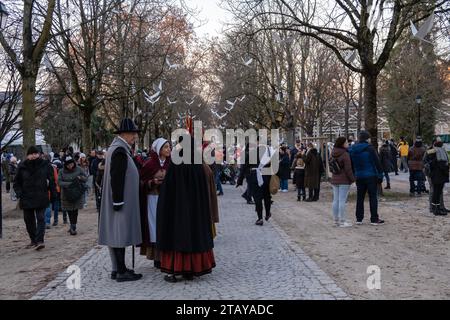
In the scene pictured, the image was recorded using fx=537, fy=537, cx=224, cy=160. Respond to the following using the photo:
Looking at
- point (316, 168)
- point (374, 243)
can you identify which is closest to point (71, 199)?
point (374, 243)

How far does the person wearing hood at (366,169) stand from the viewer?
39.0 ft

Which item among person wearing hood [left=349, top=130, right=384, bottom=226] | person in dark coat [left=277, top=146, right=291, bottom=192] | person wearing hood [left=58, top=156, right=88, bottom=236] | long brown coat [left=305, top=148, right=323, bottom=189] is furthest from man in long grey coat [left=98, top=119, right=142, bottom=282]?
person in dark coat [left=277, top=146, right=291, bottom=192]

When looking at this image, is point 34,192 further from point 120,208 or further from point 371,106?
point 371,106

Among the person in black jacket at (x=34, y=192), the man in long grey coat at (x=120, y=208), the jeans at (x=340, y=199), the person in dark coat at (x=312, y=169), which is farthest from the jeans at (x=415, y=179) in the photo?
the man in long grey coat at (x=120, y=208)

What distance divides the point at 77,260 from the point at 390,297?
494 cm

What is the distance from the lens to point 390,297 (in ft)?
19.9

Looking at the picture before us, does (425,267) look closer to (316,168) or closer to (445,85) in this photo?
(316,168)

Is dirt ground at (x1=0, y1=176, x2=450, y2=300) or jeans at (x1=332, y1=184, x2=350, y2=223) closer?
dirt ground at (x1=0, y1=176, x2=450, y2=300)

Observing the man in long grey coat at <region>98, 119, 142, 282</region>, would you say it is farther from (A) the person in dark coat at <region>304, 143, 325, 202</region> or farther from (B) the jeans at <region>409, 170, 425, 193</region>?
(B) the jeans at <region>409, 170, 425, 193</region>

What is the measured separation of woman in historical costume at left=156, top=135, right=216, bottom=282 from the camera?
6.77m

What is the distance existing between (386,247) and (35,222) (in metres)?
6.47

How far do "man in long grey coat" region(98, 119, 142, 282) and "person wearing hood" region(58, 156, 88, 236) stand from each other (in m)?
4.95

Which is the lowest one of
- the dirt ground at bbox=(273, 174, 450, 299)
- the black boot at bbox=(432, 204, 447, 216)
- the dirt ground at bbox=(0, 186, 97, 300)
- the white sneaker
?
the dirt ground at bbox=(0, 186, 97, 300)

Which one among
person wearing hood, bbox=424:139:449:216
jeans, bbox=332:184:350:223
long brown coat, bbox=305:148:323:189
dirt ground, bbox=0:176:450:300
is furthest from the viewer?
long brown coat, bbox=305:148:323:189
